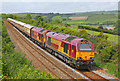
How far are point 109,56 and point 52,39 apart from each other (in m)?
9.57

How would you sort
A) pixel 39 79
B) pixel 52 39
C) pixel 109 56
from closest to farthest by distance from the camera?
pixel 39 79 < pixel 109 56 < pixel 52 39

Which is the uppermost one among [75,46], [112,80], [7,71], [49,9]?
[49,9]

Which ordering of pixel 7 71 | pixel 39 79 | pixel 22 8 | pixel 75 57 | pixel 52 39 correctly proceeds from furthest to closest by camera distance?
pixel 52 39 < pixel 75 57 < pixel 7 71 < pixel 39 79 < pixel 22 8

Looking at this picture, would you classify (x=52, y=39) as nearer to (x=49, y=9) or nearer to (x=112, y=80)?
(x=112, y=80)

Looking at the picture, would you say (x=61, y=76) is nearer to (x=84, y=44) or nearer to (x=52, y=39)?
(x=84, y=44)

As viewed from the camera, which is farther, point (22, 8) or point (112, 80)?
point (112, 80)

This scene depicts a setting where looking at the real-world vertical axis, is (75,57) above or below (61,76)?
above

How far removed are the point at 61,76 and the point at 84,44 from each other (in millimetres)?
4834

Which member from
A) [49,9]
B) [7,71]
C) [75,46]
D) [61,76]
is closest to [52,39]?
[75,46]

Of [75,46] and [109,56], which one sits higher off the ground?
[75,46]

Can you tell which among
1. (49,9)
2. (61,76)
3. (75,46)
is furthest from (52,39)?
(49,9)

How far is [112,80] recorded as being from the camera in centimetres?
1603

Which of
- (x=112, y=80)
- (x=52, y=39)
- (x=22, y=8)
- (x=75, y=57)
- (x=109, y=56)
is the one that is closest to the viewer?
(x=22, y=8)

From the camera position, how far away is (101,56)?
76.3 ft
